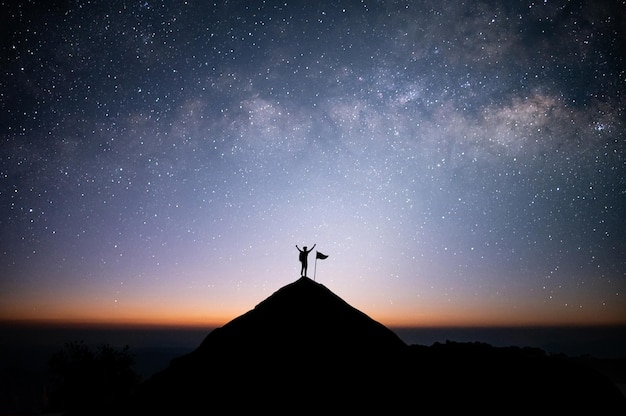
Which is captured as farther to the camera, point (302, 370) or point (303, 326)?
point (303, 326)

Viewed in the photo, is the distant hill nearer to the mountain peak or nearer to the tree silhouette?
the mountain peak

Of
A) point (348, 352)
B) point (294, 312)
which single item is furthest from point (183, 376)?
point (348, 352)

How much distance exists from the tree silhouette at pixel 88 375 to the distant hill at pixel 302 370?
993 inches

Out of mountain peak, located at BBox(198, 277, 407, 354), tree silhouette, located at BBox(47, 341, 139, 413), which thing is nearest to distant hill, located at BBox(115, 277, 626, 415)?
mountain peak, located at BBox(198, 277, 407, 354)

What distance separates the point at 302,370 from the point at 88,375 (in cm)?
3016

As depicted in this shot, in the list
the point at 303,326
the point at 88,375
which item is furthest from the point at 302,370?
the point at 88,375

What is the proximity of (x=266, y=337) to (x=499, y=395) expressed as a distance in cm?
1195

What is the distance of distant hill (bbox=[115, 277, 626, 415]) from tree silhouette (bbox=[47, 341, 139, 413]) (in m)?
25.2

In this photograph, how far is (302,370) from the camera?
9.44 meters

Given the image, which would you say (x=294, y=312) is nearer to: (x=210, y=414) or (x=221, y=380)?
(x=221, y=380)

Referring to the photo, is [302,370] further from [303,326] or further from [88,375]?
[88,375]

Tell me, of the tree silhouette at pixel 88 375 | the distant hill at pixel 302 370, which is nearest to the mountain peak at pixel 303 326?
the distant hill at pixel 302 370

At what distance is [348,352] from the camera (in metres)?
10.1

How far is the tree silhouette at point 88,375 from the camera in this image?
29.7 metres
